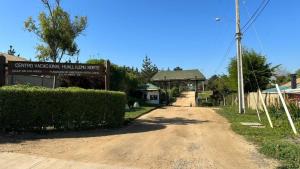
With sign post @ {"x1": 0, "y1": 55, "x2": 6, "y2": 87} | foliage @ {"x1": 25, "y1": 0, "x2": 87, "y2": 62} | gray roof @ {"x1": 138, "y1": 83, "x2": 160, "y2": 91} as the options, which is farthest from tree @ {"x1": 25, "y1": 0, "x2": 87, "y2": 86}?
gray roof @ {"x1": 138, "y1": 83, "x2": 160, "y2": 91}

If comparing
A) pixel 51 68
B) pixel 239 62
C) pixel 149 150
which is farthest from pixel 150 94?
pixel 149 150

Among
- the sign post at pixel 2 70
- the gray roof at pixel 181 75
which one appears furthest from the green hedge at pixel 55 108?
the gray roof at pixel 181 75

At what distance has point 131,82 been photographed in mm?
48406

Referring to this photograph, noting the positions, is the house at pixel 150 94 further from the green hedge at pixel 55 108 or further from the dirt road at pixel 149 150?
the dirt road at pixel 149 150

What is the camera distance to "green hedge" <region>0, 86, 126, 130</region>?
42.5 ft

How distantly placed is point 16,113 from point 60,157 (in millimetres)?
5334

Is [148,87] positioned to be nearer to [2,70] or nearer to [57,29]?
[57,29]

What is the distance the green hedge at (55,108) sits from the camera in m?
13.0

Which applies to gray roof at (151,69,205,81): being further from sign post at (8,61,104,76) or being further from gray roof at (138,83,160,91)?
sign post at (8,61,104,76)

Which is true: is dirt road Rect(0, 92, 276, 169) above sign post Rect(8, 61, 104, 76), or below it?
below

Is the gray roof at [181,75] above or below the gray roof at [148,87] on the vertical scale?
above

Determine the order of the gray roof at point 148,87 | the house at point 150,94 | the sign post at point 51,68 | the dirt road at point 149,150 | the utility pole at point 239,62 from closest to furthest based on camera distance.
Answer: the dirt road at point 149,150
the sign post at point 51,68
the utility pole at point 239,62
the house at point 150,94
the gray roof at point 148,87

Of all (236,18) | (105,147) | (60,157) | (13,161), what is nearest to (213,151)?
(105,147)

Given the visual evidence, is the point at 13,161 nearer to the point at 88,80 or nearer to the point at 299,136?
the point at 299,136
